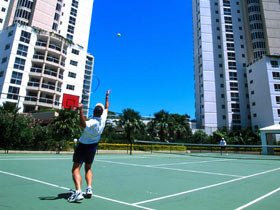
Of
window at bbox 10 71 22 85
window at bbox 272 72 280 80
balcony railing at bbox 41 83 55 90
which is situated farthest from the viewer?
window at bbox 272 72 280 80

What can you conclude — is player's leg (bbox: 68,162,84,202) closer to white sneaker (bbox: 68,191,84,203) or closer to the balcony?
white sneaker (bbox: 68,191,84,203)

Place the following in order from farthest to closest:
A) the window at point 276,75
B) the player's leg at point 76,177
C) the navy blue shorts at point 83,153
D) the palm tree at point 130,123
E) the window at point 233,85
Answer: the window at point 233,85, the window at point 276,75, the palm tree at point 130,123, the navy blue shorts at point 83,153, the player's leg at point 76,177

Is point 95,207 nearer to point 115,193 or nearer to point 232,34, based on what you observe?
point 115,193

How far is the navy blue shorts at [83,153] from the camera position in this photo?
3775 millimetres

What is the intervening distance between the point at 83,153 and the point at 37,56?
46.7m

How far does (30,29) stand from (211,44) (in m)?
55.0

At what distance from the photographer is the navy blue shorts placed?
378 centimetres

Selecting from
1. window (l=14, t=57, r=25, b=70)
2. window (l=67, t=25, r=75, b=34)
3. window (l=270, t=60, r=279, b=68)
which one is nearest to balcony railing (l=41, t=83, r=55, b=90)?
window (l=14, t=57, r=25, b=70)

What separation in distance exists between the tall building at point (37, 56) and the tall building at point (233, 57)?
3959 centimetres

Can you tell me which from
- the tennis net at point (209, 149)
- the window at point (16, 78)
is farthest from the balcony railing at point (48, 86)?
the tennis net at point (209, 149)

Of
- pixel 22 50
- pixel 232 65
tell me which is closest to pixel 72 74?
pixel 22 50

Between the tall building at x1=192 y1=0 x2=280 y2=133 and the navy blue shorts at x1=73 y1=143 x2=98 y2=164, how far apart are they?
179ft

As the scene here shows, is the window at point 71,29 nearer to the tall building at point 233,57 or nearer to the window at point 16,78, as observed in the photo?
the window at point 16,78

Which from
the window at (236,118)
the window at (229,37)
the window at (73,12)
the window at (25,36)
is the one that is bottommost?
the window at (236,118)
